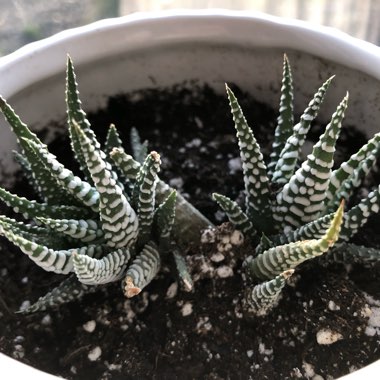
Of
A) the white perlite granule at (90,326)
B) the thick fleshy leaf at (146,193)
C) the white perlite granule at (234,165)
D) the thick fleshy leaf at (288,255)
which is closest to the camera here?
the thick fleshy leaf at (288,255)

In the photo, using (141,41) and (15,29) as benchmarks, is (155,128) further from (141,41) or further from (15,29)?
(15,29)

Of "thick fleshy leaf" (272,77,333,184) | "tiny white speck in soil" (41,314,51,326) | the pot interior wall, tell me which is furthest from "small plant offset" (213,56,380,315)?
"tiny white speck in soil" (41,314,51,326)

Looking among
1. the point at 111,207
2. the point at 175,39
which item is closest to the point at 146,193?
the point at 111,207

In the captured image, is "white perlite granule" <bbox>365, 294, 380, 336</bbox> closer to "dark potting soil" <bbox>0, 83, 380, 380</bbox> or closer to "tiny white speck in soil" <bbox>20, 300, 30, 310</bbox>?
"dark potting soil" <bbox>0, 83, 380, 380</bbox>

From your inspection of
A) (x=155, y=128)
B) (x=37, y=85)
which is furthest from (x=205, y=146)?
(x=37, y=85)

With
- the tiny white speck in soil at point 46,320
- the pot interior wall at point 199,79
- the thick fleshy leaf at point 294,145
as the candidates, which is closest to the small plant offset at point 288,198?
the thick fleshy leaf at point 294,145

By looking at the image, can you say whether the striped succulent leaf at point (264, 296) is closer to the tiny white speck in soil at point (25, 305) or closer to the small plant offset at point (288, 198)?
the small plant offset at point (288, 198)

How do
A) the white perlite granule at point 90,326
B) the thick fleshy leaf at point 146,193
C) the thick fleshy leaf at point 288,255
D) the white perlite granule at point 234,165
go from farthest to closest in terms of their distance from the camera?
1. the white perlite granule at point 234,165
2. the white perlite granule at point 90,326
3. the thick fleshy leaf at point 146,193
4. the thick fleshy leaf at point 288,255
